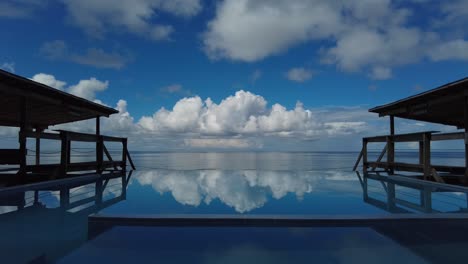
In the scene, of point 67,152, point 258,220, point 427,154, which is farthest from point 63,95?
point 427,154

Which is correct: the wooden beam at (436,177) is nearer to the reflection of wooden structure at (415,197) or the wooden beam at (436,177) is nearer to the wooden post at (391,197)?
the reflection of wooden structure at (415,197)

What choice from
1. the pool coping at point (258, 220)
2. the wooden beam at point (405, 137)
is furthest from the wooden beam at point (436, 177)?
the pool coping at point (258, 220)

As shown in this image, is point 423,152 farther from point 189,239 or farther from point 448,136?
point 189,239

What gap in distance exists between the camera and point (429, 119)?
12961 millimetres

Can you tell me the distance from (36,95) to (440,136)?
480 inches

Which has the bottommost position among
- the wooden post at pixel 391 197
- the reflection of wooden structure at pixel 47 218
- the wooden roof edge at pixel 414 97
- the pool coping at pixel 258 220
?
the wooden post at pixel 391 197

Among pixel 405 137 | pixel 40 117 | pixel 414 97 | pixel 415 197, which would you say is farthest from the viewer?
pixel 40 117

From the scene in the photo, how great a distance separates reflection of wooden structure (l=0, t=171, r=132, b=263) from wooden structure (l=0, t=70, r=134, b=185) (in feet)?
3.54

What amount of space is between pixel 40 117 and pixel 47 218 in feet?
35.1

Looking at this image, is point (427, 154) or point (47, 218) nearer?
point (47, 218)

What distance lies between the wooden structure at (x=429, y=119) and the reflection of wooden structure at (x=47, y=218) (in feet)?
29.4

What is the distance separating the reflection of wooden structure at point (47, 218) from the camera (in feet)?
10.1

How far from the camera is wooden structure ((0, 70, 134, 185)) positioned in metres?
7.66

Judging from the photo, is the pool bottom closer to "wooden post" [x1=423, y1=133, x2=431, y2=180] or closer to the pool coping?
the pool coping
